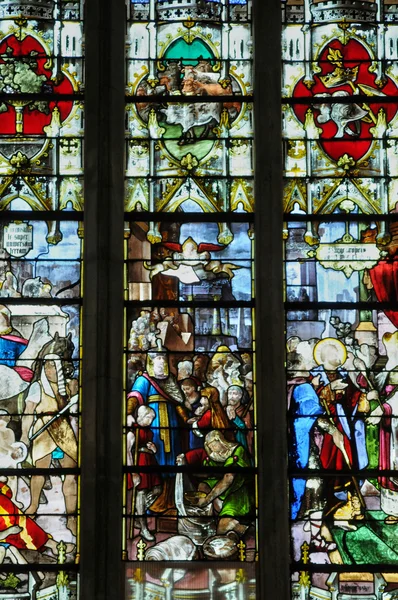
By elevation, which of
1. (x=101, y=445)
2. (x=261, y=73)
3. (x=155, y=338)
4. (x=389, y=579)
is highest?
(x=261, y=73)

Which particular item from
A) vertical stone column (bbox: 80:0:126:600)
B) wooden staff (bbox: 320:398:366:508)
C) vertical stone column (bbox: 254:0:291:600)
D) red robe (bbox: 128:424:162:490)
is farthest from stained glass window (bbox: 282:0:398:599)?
vertical stone column (bbox: 80:0:126:600)

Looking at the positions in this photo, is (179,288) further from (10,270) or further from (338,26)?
(338,26)

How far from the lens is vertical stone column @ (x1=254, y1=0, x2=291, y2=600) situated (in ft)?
34.3

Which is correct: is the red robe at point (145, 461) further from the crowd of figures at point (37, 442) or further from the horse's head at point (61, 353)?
the horse's head at point (61, 353)

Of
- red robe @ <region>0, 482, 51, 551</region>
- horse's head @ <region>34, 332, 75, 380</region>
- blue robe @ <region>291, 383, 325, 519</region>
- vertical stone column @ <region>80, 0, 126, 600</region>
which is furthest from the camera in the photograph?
horse's head @ <region>34, 332, 75, 380</region>

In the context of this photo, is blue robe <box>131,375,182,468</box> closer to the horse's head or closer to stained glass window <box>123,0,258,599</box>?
stained glass window <box>123,0,258,599</box>

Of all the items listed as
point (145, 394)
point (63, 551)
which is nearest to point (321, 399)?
point (145, 394)

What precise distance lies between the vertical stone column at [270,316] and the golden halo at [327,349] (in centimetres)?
28

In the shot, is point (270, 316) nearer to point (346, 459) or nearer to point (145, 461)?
point (346, 459)

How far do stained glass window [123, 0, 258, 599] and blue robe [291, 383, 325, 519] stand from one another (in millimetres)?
290

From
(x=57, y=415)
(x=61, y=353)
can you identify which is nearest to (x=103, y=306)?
(x=61, y=353)

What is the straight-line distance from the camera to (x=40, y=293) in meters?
11.1

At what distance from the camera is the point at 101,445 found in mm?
10555

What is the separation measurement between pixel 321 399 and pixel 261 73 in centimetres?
244
